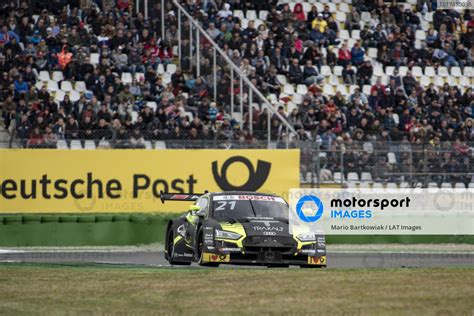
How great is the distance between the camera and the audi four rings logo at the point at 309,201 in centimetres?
2197

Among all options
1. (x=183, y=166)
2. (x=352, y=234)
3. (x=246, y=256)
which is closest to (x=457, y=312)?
(x=246, y=256)

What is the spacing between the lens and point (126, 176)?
25.2 m

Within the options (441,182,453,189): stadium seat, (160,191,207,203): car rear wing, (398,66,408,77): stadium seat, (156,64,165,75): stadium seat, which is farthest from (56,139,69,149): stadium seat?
(398,66,408,77): stadium seat

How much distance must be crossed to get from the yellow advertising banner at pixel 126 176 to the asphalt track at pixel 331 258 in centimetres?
305

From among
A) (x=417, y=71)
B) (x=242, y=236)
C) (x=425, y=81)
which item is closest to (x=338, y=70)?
(x=417, y=71)

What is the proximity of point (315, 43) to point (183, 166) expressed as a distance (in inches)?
282

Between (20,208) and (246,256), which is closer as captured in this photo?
(246,256)

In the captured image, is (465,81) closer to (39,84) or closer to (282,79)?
(282,79)

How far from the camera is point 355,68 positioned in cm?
3114

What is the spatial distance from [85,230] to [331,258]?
6116mm

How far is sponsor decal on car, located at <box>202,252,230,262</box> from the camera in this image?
16391 millimetres

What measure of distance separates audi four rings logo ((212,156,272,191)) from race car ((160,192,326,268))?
7.54 meters

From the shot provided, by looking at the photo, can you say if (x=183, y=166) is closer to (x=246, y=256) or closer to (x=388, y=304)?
(x=246, y=256)

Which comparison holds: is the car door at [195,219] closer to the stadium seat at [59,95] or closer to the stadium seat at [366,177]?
the stadium seat at [366,177]
